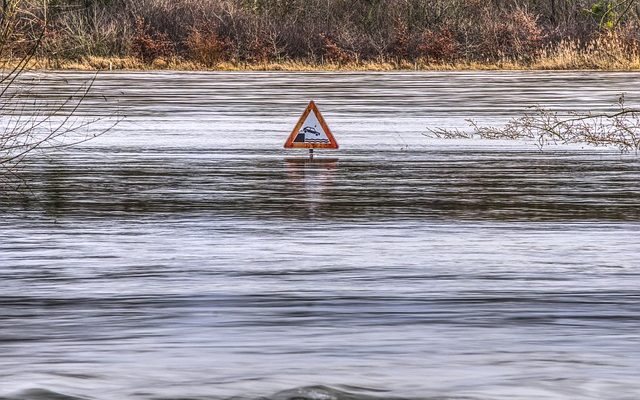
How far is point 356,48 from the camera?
66562 millimetres

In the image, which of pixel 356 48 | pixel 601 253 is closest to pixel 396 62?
pixel 356 48

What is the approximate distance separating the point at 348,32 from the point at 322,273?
188ft

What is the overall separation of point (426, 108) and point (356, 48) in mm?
32466

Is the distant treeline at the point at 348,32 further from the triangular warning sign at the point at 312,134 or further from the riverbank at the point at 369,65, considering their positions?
the triangular warning sign at the point at 312,134

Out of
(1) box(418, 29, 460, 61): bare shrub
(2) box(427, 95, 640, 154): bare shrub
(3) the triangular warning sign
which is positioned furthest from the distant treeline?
(3) the triangular warning sign

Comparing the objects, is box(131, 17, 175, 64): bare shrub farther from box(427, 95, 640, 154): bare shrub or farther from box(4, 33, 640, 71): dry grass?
box(427, 95, 640, 154): bare shrub

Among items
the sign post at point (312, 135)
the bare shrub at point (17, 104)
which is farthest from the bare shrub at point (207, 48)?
the sign post at point (312, 135)

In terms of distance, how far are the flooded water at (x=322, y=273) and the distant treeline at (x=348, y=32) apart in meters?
40.0

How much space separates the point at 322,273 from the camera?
11562 mm

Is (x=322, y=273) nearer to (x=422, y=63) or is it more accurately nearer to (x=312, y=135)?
(x=312, y=135)

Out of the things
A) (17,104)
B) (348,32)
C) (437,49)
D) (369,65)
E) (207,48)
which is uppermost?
(348,32)

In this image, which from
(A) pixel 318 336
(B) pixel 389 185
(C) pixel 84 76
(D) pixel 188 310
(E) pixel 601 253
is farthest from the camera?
(C) pixel 84 76

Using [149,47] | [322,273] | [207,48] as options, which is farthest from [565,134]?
[149,47]

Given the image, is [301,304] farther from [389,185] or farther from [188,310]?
[389,185]
